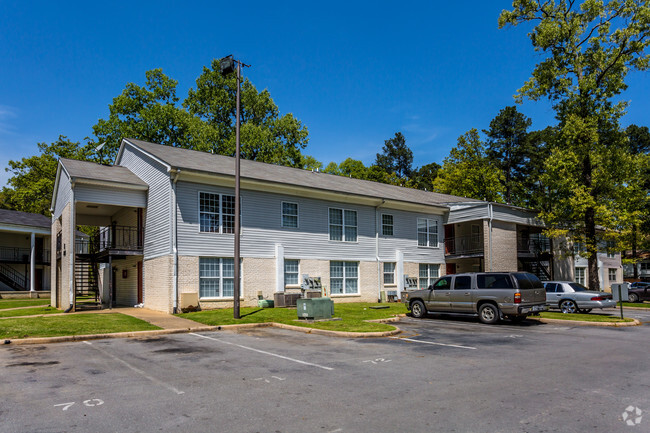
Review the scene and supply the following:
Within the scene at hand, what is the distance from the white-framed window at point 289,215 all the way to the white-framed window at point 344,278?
11.2 feet

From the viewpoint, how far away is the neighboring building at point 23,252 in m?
37.1

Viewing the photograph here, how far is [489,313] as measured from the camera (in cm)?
Result: 1753

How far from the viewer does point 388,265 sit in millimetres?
Result: 29391

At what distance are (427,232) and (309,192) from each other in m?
10.5

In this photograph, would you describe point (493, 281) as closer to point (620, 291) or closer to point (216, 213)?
point (620, 291)

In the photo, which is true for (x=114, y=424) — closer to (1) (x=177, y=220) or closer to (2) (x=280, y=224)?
(1) (x=177, y=220)

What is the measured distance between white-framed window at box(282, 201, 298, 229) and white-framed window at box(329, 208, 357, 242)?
2.45 m

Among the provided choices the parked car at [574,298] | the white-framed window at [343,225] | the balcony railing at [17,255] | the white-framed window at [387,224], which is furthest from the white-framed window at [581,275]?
the balcony railing at [17,255]

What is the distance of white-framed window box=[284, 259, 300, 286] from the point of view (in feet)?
79.9

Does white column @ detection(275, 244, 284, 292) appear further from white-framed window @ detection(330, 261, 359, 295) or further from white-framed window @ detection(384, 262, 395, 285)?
white-framed window @ detection(384, 262, 395, 285)

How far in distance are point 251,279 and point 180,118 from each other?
1168 inches

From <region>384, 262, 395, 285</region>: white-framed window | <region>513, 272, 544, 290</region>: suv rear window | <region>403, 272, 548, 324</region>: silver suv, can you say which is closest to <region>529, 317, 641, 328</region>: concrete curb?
<region>403, 272, 548, 324</region>: silver suv

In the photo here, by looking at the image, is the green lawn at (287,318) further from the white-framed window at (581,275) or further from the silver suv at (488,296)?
the white-framed window at (581,275)

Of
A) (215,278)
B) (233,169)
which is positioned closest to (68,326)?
(215,278)
